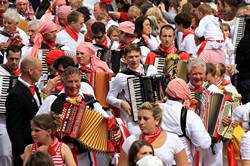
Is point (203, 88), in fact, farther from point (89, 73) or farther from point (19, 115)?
point (19, 115)

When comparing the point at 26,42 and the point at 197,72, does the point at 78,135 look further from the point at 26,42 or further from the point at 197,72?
the point at 26,42

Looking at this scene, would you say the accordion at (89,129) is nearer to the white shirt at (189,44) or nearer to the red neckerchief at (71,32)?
the red neckerchief at (71,32)

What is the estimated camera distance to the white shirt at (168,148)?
12070mm

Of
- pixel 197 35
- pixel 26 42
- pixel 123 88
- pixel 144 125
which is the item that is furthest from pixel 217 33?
pixel 144 125

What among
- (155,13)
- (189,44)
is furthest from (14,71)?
(155,13)

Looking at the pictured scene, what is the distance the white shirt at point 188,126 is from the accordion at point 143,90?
43.2 inches

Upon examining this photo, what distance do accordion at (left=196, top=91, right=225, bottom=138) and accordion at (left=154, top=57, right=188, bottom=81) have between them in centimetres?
168

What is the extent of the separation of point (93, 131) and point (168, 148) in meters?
1.50

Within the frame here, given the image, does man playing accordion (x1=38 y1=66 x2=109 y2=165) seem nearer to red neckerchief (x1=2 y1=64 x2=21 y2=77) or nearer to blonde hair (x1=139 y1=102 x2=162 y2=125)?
blonde hair (x1=139 y1=102 x2=162 y2=125)

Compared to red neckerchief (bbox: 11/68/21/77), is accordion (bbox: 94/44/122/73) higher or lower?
lower

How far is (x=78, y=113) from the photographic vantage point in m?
13.1

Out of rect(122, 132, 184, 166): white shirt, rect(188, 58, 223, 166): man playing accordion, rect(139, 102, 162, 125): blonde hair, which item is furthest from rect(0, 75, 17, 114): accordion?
rect(122, 132, 184, 166): white shirt

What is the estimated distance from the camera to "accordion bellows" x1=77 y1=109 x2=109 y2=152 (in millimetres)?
13211

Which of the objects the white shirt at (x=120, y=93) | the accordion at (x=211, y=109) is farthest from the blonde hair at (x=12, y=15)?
the accordion at (x=211, y=109)
